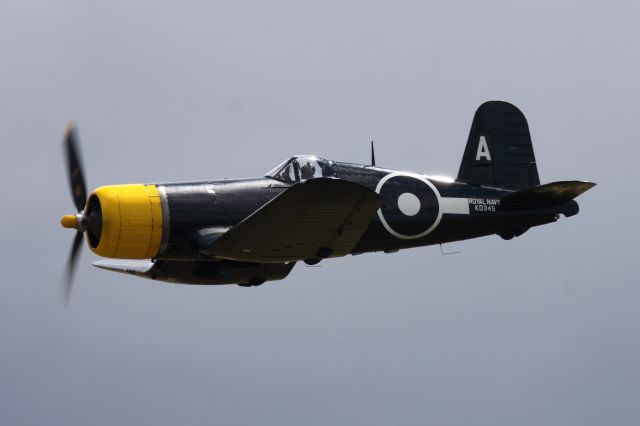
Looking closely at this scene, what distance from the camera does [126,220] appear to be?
18922 millimetres

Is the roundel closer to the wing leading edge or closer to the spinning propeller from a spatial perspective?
the wing leading edge

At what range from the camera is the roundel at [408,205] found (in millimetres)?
20297

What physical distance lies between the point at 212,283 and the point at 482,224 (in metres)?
4.53

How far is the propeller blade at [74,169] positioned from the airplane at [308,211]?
0.02 metres

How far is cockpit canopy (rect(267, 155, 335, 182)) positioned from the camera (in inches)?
778

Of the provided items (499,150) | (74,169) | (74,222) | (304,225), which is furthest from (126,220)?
(499,150)

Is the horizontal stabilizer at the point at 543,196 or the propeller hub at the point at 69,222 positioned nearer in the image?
the propeller hub at the point at 69,222

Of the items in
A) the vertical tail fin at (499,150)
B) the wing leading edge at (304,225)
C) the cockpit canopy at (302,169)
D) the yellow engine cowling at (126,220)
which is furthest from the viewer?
the vertical tail fin at (499,150)

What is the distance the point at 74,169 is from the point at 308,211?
4.23 metres

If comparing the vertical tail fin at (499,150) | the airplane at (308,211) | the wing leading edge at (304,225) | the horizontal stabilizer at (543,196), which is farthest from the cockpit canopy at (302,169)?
the horizontal stabilizer at (543,196)

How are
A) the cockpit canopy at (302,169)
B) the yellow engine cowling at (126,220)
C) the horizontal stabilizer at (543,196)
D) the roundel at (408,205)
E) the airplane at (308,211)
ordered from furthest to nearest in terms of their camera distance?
1. the horizontal stabilizer at (543,196)
2. the roundel at (408,205)
3. the cockpit canopy at (302,169)
4. the yellow engine cowling at (126,220)
5. the airplane at (308,211)

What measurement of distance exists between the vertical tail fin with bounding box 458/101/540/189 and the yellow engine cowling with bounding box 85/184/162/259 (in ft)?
17.8

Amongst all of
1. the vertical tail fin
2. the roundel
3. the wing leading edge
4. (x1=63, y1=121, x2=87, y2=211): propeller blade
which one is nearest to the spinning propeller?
(x1=63, y1=121, x2=87, y2=211): propeller blade

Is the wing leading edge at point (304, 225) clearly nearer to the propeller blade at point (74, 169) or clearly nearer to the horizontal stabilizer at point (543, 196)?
the propeller blade at point (74, 169)
